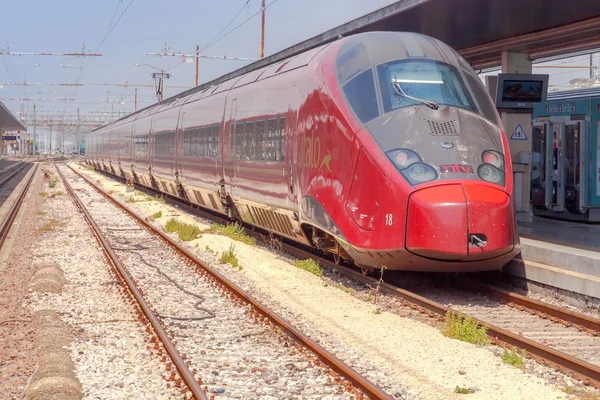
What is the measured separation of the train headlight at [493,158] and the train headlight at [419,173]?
0.71 m

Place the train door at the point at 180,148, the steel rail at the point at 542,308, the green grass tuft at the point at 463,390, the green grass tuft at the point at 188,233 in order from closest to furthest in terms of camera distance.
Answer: the green grass tuft at the point at 463,390, the steel rail at the point at 542,308, the green grass tuft at the point at 188,233, the train door at the point at 180,148

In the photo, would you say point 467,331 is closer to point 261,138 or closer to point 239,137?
point 261,138

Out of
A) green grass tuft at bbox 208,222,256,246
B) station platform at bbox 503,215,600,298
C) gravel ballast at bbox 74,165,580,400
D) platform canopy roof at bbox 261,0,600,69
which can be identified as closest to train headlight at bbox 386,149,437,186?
gravel ballast at bbox 74,165,580,400

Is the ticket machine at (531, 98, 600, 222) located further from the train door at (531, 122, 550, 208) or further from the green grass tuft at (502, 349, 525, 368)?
the green grass tuft at (502, 349, 525, 368)

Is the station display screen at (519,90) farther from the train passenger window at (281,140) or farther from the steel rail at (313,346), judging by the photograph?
the steel rail at (313,346)

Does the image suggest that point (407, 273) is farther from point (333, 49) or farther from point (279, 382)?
point (279, 382)

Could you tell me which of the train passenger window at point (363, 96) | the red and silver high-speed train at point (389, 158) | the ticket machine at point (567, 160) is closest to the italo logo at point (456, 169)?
the red and silver high-speed train at point (389, 158)

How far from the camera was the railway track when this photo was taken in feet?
20.8

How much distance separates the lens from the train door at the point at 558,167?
51.4 ft

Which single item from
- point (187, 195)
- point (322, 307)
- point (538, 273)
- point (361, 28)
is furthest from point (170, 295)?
point (187, 195)

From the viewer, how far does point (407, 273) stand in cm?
1062

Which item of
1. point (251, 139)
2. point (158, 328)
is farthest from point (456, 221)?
point (251, 139)

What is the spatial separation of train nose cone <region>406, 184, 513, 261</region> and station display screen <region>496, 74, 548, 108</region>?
5.91m

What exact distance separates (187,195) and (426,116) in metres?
13.2
